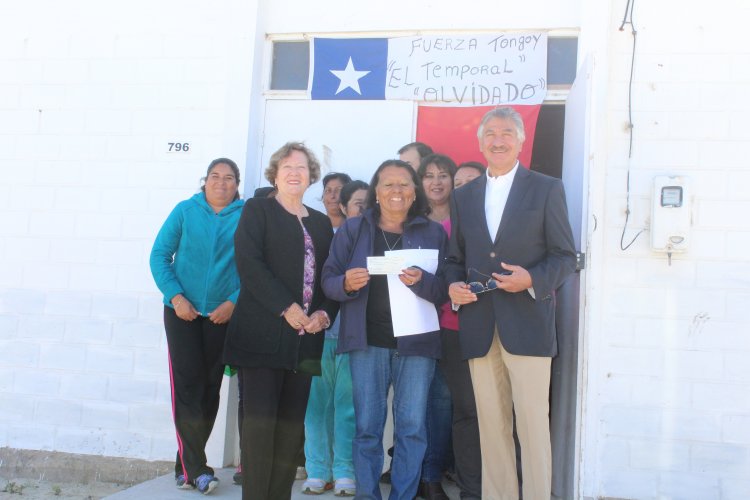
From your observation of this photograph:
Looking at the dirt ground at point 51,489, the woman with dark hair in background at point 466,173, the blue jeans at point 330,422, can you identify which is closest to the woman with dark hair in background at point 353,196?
the woman with dark hair in background at point 466,173

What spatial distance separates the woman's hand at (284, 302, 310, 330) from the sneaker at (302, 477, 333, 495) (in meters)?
1.22

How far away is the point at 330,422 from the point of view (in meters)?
4.52

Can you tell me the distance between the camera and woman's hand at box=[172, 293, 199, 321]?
420cm

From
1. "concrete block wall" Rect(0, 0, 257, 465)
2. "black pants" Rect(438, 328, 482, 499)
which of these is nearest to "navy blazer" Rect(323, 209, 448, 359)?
"black pants" Rect(438, 328, 482, 499)

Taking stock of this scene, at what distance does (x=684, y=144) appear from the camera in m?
4.41

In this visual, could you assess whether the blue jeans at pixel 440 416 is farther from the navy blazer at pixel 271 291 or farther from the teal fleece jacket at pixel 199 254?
the teal fleece jacket at pixel 199 254

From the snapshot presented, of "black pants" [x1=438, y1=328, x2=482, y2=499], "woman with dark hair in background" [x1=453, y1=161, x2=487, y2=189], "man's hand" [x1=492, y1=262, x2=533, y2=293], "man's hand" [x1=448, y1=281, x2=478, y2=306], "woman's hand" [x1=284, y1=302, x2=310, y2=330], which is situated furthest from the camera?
"woman with dark hair in background" [x1=453, y1=161, x2=487, y2=189]

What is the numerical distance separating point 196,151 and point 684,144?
3.26 meters

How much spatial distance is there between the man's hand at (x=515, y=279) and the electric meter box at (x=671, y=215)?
1310 mm

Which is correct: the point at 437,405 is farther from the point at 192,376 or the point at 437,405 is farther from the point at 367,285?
the point at 192,376

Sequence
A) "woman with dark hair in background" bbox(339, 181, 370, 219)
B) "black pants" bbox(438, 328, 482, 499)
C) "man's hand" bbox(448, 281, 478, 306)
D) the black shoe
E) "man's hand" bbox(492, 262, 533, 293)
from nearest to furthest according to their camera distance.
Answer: "man's hand" bbox(492, 262, 533, 293) → "man's hand" bbox(448, 281, 478, 306) → "black pants" bbox(438, 328, 482, 499) → the black shoe → "woman with dark hair in background" bbox(339, 181, 370, 219)

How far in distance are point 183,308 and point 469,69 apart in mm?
2640

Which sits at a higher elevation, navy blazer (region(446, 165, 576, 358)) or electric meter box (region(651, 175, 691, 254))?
electric meter box (region(651, 175, 691, 254))

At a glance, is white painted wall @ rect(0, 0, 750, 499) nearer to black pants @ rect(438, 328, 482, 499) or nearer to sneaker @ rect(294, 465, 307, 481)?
black pants @ rect(438, 328, 482, 499)
